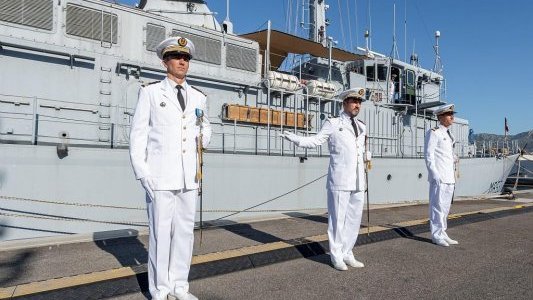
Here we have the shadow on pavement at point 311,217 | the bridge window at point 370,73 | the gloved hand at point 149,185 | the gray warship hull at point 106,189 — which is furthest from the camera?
the bridge window at point 370,73

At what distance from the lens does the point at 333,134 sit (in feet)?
13.1

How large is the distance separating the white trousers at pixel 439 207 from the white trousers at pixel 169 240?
3.28m

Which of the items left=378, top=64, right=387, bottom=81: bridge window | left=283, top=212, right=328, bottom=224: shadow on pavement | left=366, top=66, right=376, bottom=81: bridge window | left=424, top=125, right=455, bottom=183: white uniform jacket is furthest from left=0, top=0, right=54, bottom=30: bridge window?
left=378, top=64, right=387, bottom=81: bridge window

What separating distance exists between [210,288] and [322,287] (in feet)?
2.84

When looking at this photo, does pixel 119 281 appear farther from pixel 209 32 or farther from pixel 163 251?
pixel 209 32

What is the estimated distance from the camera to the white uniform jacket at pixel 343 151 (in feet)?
12.5

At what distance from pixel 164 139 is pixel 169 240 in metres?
0.70

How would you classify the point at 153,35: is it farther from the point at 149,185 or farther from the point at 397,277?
the point at 397,277

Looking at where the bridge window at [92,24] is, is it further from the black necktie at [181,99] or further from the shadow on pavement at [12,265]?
the black necktie at [181,99]

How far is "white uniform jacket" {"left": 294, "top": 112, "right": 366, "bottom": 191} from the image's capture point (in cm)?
382

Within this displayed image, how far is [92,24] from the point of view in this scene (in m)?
7.69

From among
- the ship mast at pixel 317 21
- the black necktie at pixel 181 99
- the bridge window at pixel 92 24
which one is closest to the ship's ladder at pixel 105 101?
A: the bridge window at pixel 92 24

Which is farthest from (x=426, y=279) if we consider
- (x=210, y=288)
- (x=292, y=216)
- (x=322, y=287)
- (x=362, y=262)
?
(x=292, y=216)

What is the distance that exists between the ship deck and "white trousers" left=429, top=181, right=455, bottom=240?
0.78 feet
